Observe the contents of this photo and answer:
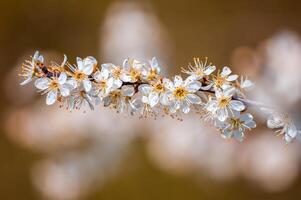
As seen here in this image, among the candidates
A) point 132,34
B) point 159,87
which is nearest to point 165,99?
point 159,87

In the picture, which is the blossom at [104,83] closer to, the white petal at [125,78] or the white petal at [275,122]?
the white petal at [125,78]

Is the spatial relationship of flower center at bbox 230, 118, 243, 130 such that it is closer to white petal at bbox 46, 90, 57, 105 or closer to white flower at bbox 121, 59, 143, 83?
white flower at bbox 121, 59, 143, 83

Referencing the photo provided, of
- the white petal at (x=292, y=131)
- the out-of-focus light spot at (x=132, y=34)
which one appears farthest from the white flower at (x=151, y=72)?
the out-of-focus light spot at (x=132, y=34)

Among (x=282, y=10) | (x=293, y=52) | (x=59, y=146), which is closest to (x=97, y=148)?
(x=59, y=146)

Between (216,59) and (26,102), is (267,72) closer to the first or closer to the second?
(216,59)

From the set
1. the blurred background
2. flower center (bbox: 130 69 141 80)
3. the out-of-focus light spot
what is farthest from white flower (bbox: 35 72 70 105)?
the out-of-focus light spot
